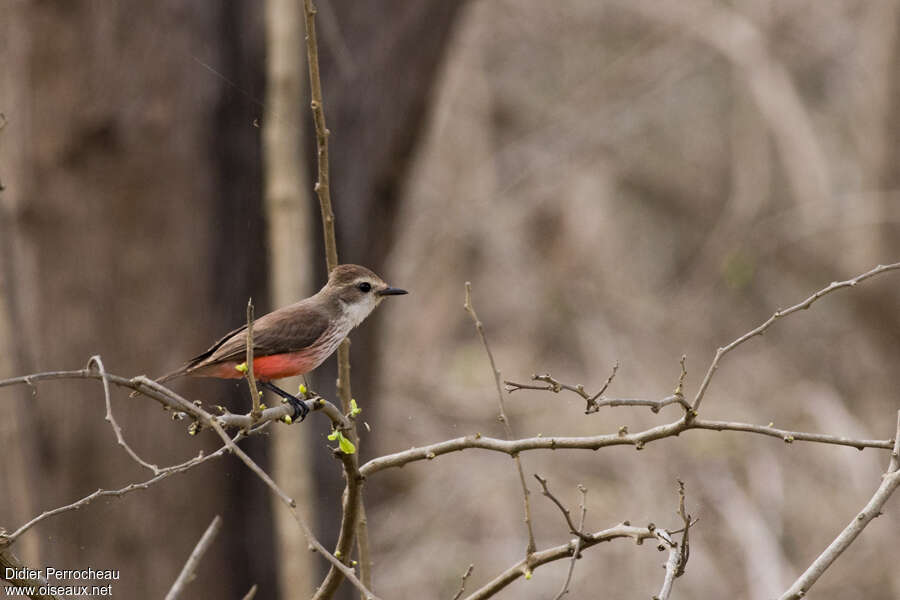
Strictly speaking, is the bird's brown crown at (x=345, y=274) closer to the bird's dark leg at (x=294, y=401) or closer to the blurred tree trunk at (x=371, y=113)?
the bird's dark leg at (x=294, y=401)

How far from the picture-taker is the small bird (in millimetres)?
2246

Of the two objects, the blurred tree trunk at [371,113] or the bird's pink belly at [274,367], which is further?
the blurred tree trunk at [371,113]

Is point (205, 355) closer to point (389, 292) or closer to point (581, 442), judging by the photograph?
point (389, 292)

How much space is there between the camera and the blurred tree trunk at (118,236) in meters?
4.60

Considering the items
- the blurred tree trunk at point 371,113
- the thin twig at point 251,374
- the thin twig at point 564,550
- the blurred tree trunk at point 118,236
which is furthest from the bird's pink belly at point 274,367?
the blurred tree trunk at point 371,113

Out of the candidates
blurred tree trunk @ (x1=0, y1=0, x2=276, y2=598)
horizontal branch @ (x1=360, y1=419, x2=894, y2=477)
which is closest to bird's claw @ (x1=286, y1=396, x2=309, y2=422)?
horizontal branch @ (x1=360, y1=419, x2=894, y2=477)

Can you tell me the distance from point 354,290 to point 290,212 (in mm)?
426

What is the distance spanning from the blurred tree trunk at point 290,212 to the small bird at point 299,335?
0.32ft

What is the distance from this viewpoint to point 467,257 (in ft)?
45.8

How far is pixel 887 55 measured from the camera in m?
10.5

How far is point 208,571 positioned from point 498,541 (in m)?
6.12

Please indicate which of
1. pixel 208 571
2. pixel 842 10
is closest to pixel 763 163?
pixel 842 10

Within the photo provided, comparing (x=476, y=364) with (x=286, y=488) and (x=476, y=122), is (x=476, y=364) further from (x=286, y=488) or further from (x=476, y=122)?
(x=286, y=488)

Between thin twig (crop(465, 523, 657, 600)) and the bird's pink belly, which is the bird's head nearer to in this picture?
the bird's pink belly
